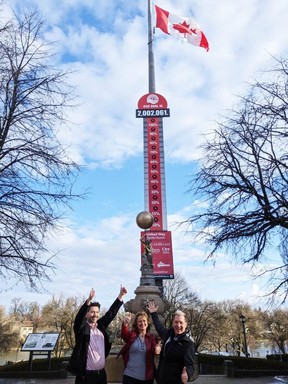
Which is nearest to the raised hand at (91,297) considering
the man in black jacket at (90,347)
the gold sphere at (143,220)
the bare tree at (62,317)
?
the man in black jacket at (90,347)

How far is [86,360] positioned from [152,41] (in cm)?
3247

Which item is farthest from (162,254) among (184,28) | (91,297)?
(91,297)

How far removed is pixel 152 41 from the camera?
32.8 meters

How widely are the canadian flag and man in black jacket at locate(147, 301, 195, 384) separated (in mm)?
25553

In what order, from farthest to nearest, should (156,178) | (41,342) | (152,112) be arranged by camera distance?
(152,112), (156,178), (41,342)

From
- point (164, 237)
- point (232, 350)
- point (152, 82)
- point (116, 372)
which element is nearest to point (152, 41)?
point (152, 82)

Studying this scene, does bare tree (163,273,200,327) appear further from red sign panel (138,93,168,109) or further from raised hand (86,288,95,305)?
raised hand (86,288,95,305)

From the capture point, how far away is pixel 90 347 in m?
4.18

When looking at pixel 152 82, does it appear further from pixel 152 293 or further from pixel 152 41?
pixel 152 293

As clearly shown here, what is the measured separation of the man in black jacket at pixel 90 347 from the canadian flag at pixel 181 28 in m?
25.4

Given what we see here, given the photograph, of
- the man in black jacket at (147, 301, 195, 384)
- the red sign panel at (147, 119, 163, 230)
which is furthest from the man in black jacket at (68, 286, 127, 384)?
the red sign panel at (147, 119, 163, 230)

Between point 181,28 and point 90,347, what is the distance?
1052 inches

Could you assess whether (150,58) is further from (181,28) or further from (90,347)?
(90,347)

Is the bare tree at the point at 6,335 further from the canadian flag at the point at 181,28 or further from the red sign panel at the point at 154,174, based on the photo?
the canadian flag at the point at 181,28
